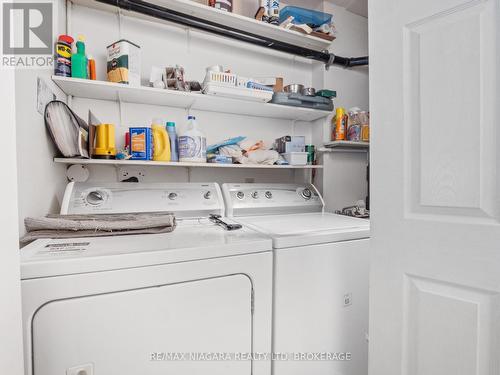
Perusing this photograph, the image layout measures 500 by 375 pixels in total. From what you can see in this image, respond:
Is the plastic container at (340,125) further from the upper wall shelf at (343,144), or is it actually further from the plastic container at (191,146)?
the plastic container at (191,146)

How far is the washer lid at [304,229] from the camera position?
1.32 meters

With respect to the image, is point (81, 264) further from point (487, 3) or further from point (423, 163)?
point (487, 3)

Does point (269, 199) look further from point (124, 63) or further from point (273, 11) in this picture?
point (273, 11)

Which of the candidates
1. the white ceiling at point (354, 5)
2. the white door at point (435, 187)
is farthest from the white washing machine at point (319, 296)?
the white ceiling at point (354, 5)

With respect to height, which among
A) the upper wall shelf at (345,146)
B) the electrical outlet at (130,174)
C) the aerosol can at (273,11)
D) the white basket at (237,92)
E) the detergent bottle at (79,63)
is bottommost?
the electrical outlet at (130,174)

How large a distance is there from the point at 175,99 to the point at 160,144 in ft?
1.25

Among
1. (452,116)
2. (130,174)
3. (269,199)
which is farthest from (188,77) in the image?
(452,116)

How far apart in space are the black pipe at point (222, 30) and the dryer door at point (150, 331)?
182 centimetres

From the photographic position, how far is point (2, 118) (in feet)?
2.09

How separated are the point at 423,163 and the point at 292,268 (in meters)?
0.73

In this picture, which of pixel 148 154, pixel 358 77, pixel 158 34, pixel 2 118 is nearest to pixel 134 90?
pixel 148 154

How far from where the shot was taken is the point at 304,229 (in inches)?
58.5

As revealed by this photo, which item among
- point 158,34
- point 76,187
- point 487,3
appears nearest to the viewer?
point 487,3

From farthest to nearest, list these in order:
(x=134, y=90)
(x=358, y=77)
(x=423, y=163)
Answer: (x=358, y=77)
(x=134, y=90)
(x=423, y=163)
